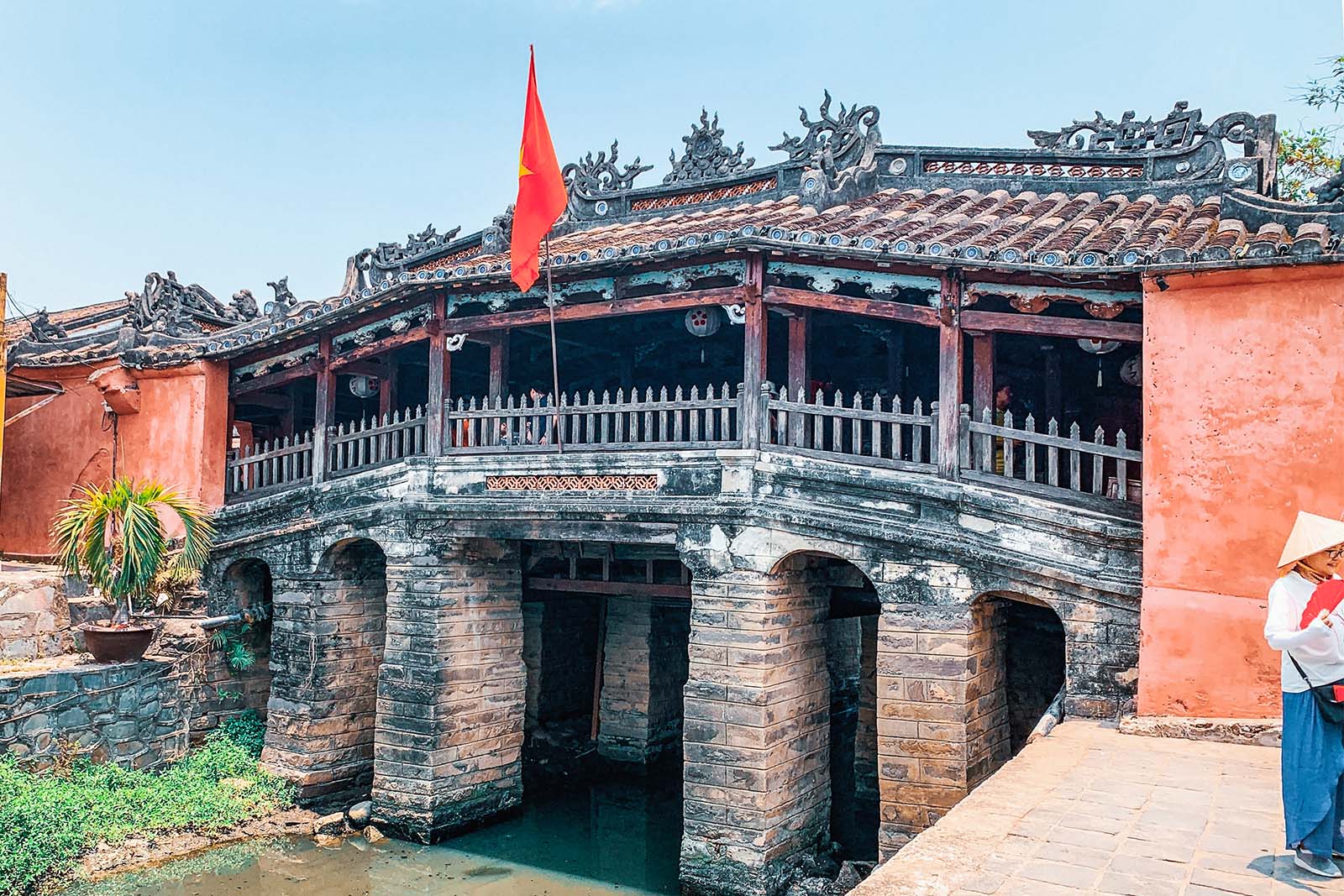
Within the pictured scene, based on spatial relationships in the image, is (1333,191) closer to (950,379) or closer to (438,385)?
(950,379)

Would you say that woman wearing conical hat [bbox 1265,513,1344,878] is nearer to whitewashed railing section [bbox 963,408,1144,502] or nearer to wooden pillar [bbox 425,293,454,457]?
Result: whitewashed railing section [bbox 963,408,1144,502]

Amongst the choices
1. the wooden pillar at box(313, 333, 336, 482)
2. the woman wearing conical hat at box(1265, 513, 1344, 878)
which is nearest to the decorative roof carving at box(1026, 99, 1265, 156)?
the woman wearing conical hat at box(1265, 513, 1344, 878)

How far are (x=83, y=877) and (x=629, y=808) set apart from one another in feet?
21.0

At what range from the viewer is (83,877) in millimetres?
10422

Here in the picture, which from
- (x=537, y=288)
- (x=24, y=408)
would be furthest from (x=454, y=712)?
(x=24, y=408)

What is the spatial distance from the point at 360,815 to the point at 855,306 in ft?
27.8

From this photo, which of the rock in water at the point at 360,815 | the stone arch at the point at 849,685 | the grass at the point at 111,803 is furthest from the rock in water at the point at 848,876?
the grass at the point at 111,803

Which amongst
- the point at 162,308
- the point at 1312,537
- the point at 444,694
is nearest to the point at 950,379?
the point at 1312,537

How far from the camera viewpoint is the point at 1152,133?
11031 millimetres

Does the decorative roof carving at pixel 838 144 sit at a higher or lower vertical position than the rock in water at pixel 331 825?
higher

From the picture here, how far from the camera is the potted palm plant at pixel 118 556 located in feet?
40.1

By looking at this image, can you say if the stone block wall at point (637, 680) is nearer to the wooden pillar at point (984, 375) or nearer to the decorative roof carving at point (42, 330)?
the wooden pillar at point (984, 375)

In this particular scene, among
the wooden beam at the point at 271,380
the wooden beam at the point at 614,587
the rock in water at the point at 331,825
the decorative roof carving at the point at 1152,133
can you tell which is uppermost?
the decorative roof carving at the point at 1152,133

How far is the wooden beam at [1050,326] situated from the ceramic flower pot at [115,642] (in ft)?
34.0
